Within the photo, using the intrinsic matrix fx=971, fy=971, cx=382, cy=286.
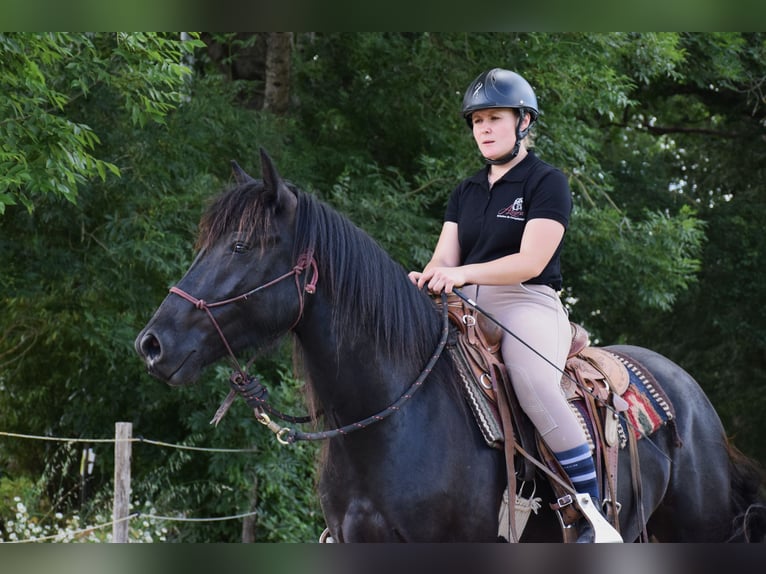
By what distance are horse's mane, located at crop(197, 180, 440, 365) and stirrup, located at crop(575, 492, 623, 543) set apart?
2.54ft

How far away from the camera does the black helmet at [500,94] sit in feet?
12.3

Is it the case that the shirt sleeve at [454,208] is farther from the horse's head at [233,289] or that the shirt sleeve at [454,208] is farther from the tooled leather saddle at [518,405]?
the horse's head at [233,289]

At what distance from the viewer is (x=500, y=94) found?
12.3 ft

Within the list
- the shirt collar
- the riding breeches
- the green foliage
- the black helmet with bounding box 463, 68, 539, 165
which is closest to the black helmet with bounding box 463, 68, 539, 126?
the black helmet with bounding box 463, 68, 539, 165

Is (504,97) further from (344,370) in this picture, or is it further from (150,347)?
(150,347)

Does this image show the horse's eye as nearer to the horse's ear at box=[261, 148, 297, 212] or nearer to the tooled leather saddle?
the horse's ear at box=[261, 148, 297, 212]

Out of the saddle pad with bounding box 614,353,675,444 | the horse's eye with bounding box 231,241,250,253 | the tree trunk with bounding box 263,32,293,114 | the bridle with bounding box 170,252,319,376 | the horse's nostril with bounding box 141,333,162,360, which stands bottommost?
the saddle pad with bounding box 614,353,675,444

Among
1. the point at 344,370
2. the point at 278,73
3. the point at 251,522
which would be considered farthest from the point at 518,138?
the point at 278,73

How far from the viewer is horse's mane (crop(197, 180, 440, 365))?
10.7 ft

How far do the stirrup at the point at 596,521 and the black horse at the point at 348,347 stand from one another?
19 cm

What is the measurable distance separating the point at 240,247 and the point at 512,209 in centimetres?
113
